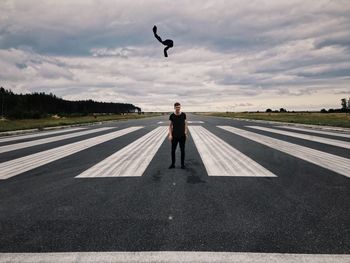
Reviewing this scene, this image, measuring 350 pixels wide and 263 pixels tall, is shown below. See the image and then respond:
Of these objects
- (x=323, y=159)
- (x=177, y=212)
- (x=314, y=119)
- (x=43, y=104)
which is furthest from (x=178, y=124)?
(x=43, y=104)

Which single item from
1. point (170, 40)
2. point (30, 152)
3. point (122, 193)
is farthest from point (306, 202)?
point (30, 152)

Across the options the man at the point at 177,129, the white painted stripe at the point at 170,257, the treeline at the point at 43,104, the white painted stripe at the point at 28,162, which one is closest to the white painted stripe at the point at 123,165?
the man at the point at 177,129

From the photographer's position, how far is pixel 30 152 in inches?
414

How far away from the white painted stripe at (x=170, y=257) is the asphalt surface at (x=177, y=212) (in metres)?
0.10

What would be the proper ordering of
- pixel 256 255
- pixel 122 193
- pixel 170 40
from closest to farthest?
pixel 256 255 < pixel 122 193 < pixel 170 40

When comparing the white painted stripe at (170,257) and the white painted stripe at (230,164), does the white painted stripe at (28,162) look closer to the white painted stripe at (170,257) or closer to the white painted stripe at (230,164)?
the white painted stripe at (170,257)

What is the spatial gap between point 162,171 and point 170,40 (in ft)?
10.5

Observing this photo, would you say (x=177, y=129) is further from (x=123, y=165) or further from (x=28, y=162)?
(x=28, y=162)

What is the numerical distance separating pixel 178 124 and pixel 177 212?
145 inches

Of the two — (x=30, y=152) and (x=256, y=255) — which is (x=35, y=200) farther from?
(x=30, y=152)

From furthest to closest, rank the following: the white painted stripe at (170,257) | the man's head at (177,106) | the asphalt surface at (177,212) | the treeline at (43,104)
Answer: the treeline at (43,104)
the man's head at (177,106)
the asphalt surface at (177,212)
the white painted stripe at (170,257)

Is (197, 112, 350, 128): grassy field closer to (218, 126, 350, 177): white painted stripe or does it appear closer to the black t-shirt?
(218, 126, 350, 177): white painted stripe

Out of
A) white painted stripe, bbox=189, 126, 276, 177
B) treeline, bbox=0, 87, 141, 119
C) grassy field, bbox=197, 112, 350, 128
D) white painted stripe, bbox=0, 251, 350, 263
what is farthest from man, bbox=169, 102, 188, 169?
treeline, bbox=0, 87, 141, 119

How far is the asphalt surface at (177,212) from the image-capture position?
327cm
